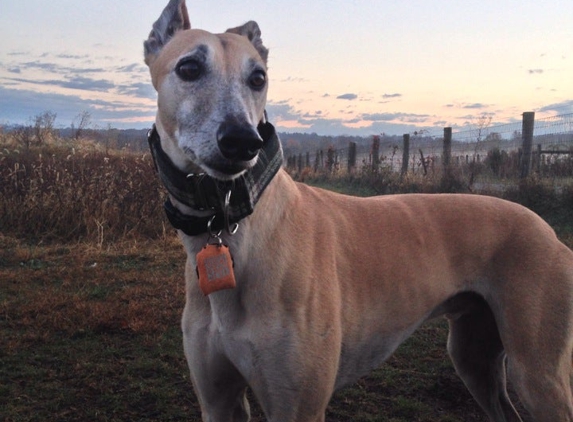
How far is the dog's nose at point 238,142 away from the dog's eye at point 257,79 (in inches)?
15.3

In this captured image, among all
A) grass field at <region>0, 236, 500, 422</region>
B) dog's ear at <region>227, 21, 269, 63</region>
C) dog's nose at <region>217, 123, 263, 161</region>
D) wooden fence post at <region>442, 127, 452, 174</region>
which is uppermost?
dog's ear at <region>227, 21, 269, 63</region>

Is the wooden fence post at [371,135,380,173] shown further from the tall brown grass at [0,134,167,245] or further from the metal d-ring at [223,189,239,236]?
the metal d-ring at [223,189,239,236]

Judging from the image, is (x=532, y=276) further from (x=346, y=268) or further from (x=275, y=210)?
(x=275, y=210)

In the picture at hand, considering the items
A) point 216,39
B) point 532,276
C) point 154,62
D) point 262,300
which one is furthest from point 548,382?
point 154,62

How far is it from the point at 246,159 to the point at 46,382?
274 centimetres

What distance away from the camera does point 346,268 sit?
8.54 feet

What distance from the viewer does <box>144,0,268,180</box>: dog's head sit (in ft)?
6.57

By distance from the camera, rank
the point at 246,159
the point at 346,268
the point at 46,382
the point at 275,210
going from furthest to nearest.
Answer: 1. the point at 46,382
2. the point at 346,268
3. the point at 275,210
4. the point at 246,159

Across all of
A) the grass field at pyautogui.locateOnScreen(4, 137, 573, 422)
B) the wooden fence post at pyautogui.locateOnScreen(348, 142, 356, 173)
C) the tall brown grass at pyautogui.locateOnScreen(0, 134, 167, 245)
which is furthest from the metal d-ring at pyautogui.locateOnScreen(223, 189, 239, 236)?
the wooden fence post at pyautogui.locateOnScreen(348, 142, 356, 173)

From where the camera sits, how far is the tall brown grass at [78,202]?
8320 mm

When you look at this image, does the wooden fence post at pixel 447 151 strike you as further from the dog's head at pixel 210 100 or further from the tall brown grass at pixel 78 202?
the dog's head at pixel 210 100

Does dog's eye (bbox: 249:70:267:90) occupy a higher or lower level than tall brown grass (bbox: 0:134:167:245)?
higher

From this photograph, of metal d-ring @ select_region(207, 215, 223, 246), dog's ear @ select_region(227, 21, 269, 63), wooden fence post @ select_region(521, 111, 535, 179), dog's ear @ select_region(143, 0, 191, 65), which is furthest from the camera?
wooden fence post @ select_region(521, 111, 535, 179)

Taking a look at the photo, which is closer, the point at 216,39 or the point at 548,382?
the point at 216,39
